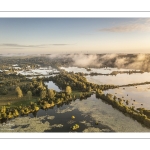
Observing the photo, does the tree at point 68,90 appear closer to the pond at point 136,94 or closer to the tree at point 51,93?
the tree at point 51,93

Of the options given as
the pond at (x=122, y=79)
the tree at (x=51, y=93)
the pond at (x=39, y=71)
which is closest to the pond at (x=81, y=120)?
the tree at (x=51, y=93)

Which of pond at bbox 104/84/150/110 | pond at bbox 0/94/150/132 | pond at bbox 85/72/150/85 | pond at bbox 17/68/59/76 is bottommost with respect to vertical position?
pond at bbox 0/94/150/132

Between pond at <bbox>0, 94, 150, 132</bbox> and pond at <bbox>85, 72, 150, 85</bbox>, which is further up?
pond at <bbox>85, 72, 150, 85</bbox>

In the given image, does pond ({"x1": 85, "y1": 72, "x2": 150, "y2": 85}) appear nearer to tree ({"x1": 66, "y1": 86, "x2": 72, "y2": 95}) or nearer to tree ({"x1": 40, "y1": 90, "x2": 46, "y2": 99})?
tree ({"x1": 66, "y1": 86, "x2": 72, "y2": 95})

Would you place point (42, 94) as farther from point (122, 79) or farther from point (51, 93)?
point (122, 79)

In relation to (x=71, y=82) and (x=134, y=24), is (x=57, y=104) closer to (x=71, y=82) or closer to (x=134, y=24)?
(x=71, y=82)

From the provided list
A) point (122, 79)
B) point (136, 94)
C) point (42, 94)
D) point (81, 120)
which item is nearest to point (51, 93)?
point (42, 94)

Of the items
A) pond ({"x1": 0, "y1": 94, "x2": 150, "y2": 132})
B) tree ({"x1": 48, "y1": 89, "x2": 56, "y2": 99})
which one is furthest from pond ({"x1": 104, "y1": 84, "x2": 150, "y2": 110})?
tree ({"x1": 48, "y1": 89, "x2": 56, "y2": 99})
